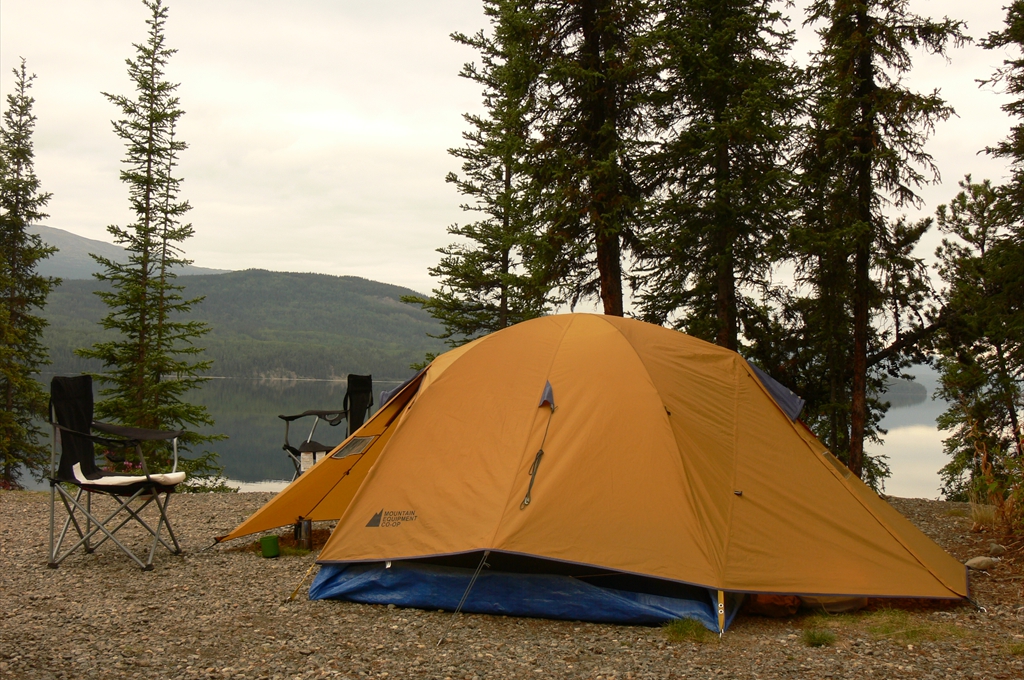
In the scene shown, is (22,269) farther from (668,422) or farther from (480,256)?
(668,422)

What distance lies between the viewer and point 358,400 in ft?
25.7

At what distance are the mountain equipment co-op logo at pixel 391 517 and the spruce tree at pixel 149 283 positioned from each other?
13.7 m

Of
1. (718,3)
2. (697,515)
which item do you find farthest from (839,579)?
(718,3)

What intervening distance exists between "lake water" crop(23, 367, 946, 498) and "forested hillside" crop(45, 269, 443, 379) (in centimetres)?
361

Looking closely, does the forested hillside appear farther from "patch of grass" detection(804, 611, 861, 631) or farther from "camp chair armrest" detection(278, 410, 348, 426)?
"patch of grass" detection(804, 611, 861, 631)

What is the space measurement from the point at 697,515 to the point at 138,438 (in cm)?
434

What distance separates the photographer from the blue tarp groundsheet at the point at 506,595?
4195 mm

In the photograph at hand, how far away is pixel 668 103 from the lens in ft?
38.0

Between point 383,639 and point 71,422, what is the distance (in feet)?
10.4

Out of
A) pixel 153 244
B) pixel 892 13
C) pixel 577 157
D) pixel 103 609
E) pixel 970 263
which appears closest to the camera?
pixel 103 609

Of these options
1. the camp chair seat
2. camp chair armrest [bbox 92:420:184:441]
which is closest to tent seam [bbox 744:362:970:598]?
the camp chair seat

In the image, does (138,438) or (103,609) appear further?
(138,438)

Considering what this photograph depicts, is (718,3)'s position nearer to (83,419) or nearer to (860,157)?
(860,157)

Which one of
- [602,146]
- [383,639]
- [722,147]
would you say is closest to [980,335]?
[722,147]
